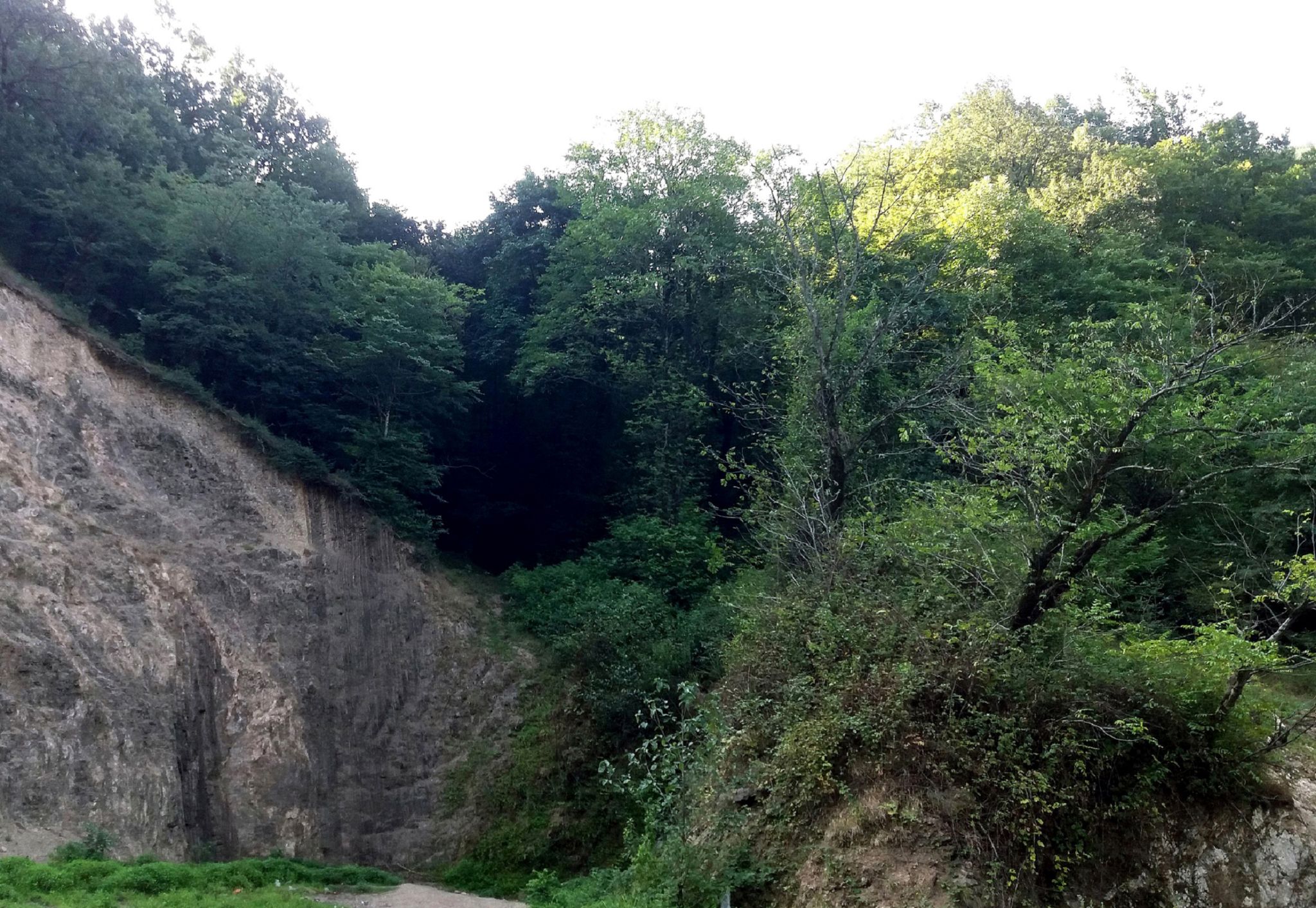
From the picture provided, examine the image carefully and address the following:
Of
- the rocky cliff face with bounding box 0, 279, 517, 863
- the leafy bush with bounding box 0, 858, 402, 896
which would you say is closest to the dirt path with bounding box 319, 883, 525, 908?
the leafy bush with bounding box 0, 858, 402, 896

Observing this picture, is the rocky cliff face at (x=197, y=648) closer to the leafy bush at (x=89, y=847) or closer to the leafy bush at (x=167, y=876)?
the leafy bush at (x=89, y=847)

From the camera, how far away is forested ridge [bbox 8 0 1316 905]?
927 cm

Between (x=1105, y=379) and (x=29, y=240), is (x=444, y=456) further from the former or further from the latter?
(x=1105, y=379)

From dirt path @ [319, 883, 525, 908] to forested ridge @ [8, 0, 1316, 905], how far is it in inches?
43.0

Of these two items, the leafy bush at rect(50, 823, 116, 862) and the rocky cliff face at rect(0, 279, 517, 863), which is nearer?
the leafy bush at rect(50, 823, 116, 862)

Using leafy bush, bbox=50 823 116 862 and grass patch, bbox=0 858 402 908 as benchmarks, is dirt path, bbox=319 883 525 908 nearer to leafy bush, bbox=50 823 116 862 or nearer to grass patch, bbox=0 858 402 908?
grass patch, bbox=0 858 402 908

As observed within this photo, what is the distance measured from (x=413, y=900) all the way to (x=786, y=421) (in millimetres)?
9895

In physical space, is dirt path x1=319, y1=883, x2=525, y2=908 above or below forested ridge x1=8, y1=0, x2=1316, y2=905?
below

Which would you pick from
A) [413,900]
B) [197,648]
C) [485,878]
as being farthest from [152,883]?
[485,878]

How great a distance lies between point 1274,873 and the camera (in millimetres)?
8469

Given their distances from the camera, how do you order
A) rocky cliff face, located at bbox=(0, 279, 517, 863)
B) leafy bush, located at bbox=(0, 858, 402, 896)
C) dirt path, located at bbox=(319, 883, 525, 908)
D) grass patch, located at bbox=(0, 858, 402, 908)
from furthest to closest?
dirt path, located at bbox=(319, 883, 525, 908)
rocky cliff face, located at bbox=(0, 279, 517, 863)
leafy bush, located at bbox=(0, 858, 402, 896)
grass patch, located at bbox=(0, 858, 402, 908)

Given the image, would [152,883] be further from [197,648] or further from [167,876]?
[197,648]

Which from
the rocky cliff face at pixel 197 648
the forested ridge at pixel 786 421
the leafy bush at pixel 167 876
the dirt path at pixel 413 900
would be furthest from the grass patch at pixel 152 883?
the forested ridge at pixel 786 421


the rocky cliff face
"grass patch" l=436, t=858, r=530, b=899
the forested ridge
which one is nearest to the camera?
the forested ridge
